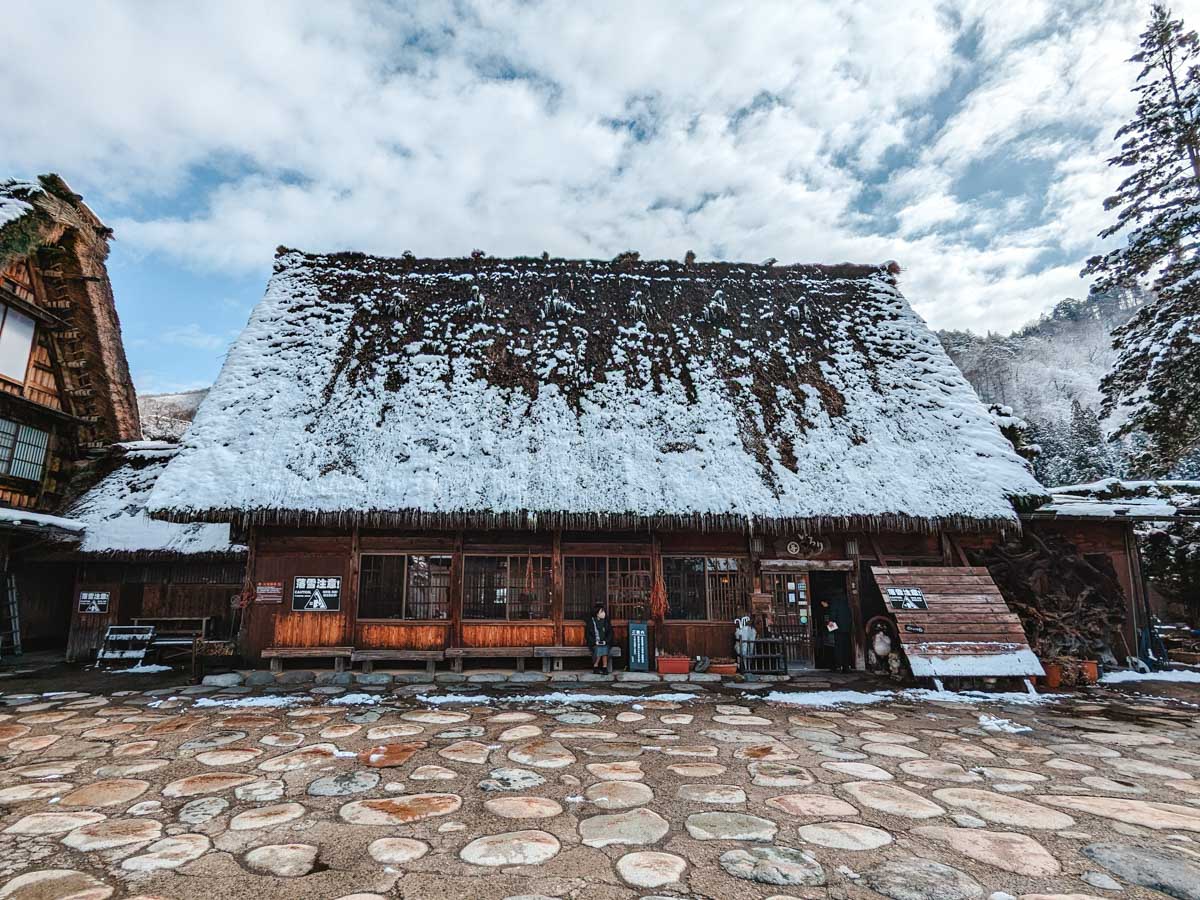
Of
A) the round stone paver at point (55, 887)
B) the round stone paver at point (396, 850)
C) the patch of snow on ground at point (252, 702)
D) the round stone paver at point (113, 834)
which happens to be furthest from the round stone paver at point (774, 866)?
the patch of snow on ground at point (252, 702)

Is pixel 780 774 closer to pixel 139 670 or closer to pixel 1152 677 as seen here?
pixel 1152 677

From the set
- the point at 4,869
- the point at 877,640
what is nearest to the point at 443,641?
the point at 4,869

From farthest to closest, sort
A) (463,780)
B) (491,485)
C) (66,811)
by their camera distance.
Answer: (491,485)
(463,780)
(66,811)

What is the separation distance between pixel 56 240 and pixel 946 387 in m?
20.4

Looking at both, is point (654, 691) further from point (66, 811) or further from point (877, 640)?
point (66, 811)

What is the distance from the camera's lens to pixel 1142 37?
1416cm

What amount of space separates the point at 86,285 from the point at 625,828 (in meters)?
17.6

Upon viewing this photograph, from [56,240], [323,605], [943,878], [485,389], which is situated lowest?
[943,878]

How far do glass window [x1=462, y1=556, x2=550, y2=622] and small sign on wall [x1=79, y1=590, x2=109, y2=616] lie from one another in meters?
8.30

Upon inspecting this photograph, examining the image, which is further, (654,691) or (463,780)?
(654,691)

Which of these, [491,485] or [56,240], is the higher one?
[56,240]

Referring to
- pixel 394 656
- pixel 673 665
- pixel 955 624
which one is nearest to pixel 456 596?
pixel 394 656

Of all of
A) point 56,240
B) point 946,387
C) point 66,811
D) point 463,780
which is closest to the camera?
point 66,811

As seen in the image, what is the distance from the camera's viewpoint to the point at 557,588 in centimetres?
1008
